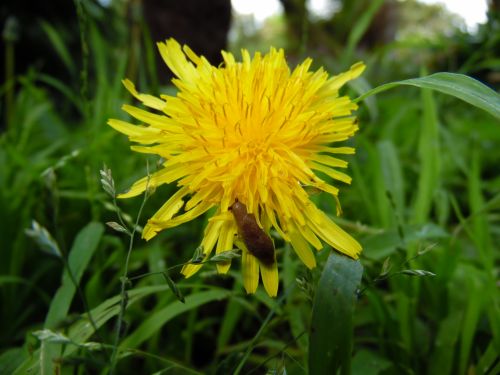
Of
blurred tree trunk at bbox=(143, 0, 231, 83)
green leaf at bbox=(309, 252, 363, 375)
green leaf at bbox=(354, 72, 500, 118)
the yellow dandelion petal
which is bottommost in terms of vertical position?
green leaf at bbox=(309, 252, 363, 375)

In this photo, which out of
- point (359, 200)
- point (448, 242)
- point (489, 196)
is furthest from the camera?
point (489, 196)

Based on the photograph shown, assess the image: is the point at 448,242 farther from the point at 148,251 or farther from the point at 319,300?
the point at 148,251

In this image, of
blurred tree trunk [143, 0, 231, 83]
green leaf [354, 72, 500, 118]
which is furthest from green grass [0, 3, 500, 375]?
blurred tree trunk [143, 0, 231, 83]

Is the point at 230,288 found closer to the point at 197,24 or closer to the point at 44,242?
the point at 44,242

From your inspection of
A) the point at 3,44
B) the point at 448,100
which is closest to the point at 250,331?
the point at 448,100

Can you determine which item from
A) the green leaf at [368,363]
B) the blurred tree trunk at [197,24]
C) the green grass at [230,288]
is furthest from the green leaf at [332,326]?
the blurred tree trunk at [197,24]

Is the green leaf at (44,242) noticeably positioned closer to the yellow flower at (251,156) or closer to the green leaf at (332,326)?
the yellow flower at (251,156)

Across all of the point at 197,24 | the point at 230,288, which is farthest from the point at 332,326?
the point at 197,24

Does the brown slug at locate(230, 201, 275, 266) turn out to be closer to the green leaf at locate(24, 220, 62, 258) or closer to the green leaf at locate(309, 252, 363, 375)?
the green leaf at locate(309, 252, 363, 375)
